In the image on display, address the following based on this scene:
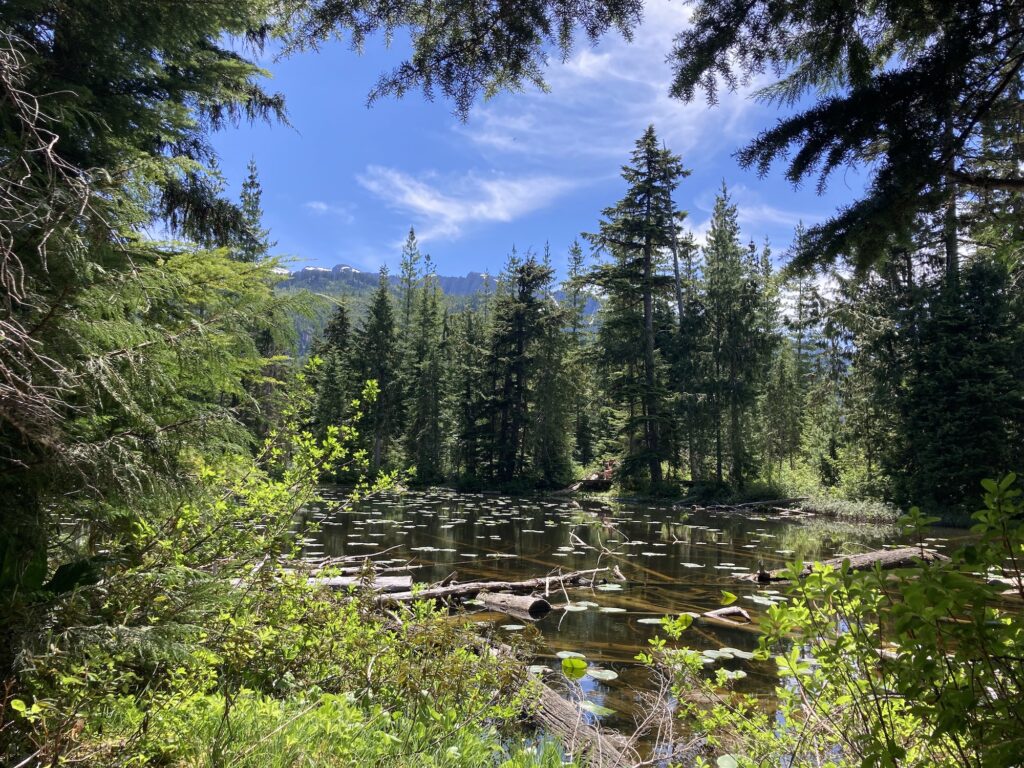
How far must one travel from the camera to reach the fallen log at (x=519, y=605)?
20.2 ft

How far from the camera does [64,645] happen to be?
2.26 m

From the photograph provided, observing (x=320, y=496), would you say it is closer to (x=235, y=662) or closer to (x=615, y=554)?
(x=235, y=662)

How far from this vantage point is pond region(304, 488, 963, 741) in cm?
513

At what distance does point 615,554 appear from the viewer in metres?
9.55

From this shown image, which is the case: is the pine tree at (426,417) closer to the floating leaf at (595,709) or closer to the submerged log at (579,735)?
the floating leaf at (595,709)

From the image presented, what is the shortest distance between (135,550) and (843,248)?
400cm

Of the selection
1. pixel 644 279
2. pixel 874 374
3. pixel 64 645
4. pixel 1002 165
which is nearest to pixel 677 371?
pixel 644 279

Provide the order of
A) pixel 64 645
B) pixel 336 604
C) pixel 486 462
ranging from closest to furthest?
pixel 64 645
pixel 336 604
pixel 486 462

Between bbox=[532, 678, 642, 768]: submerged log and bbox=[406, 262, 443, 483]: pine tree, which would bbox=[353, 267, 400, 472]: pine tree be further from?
bbox=[532, 678, 642, 768]: submerged log

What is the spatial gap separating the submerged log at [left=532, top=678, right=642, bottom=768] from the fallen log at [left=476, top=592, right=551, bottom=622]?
2.51 metres

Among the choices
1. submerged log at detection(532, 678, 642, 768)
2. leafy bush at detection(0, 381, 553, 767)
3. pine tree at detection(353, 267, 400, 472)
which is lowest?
submerged log at detection(532, 678, 642, 768)

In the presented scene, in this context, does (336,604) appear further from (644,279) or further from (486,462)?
(486,462)

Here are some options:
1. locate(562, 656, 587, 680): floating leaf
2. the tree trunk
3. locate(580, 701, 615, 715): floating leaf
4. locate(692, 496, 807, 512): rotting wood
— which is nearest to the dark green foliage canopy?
locate(562, 656, 587, 680): floating leaf

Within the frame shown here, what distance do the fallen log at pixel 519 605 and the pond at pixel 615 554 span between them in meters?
0.13
